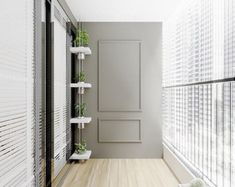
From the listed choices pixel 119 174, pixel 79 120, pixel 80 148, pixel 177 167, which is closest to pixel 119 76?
pixel 79 120

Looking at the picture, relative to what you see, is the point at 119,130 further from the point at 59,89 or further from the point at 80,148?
the point at 59,89

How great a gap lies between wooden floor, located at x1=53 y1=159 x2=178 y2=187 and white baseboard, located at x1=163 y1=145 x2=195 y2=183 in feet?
0.29

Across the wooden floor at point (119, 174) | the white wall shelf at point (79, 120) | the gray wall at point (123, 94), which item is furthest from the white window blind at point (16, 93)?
the gray wall at point (123, 94)

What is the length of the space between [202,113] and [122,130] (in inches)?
96.8

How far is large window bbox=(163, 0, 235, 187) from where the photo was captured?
7.53ft

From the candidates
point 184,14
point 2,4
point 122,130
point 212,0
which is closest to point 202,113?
point 212,0

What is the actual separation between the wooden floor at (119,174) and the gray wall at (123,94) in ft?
1.10

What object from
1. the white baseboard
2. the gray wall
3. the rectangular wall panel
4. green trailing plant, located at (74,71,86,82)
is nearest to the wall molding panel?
the gray wall

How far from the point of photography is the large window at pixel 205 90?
7.53ft

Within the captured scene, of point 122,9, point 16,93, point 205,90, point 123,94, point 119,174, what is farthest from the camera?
point 123,94

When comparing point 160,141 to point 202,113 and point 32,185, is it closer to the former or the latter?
point 202,113

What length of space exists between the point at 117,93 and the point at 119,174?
159 centimetres

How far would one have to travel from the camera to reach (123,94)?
517cm

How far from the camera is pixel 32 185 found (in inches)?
95.7
